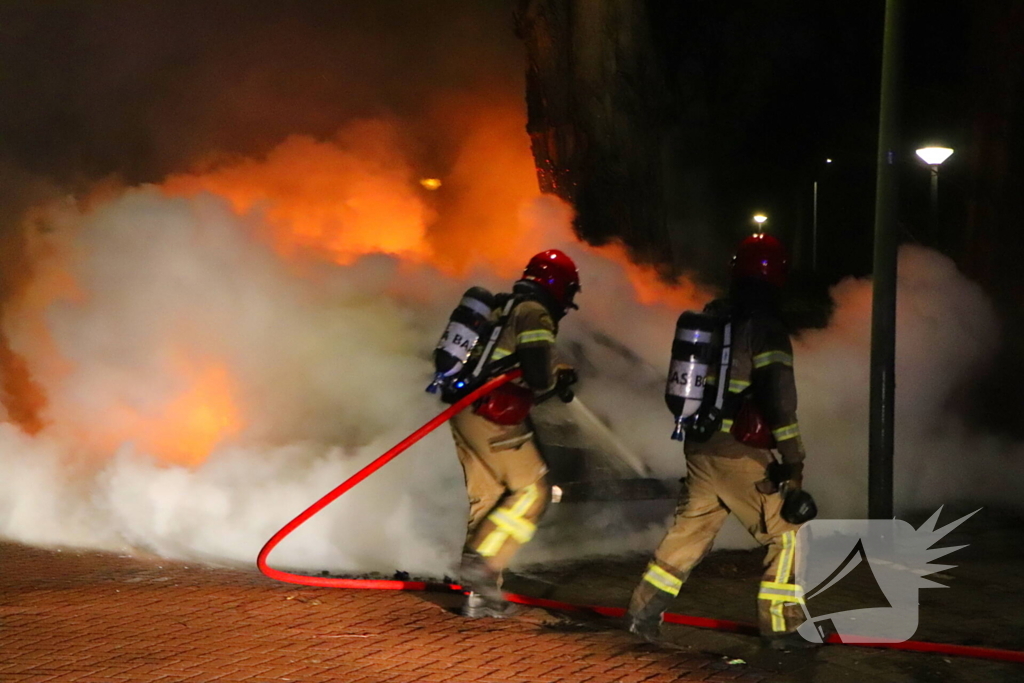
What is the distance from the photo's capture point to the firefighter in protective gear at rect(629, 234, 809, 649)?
4.49 m

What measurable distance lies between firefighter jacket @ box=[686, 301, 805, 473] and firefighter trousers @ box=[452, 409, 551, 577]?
2.85ft

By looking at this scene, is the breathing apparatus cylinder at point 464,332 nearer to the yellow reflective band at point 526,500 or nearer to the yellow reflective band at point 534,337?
the yellow reflective band at point 534,337

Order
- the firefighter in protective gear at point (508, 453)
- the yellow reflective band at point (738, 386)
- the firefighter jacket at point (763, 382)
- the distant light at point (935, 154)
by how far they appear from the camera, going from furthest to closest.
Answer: the distant light at point (935, 154), the firefighter in protective gear at point (508, 453), the yellow reflective band at point (738, 386), the firefighter jacket at point (763, 382)

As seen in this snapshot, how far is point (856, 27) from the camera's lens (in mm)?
20547

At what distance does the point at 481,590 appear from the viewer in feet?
16.6

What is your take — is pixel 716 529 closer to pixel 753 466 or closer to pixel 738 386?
pixel 753 466

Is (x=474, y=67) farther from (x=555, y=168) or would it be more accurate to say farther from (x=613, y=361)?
(x=613, y=361)

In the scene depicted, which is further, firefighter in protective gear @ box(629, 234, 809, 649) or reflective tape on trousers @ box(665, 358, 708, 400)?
reflective tape on trousers @ box(665, 358, 708, 400)

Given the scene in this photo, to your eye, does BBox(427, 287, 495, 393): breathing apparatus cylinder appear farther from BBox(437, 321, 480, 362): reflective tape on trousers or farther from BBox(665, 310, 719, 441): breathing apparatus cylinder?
BBox(665, 310, 719, 441): breathing apparatus cylinder

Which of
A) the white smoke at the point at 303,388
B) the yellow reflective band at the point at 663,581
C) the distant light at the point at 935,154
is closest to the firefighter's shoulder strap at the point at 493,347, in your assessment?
the yellow reflective band at the point at 663,581

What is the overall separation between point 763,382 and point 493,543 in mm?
1537

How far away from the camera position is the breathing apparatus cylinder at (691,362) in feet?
15.1

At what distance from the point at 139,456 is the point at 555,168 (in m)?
7.16

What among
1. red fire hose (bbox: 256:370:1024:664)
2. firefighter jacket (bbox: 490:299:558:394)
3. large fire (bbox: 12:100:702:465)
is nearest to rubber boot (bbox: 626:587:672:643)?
red fire hose (bbox: 256:370:1024:664)
